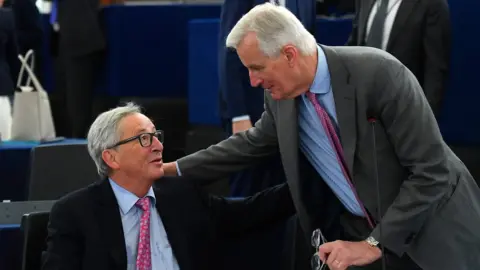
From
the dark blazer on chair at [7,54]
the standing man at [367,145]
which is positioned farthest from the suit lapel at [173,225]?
the dark blazer on chair at [7,54]

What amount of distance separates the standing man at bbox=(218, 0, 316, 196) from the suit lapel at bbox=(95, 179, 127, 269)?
3.57ft

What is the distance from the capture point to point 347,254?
2.71 meters

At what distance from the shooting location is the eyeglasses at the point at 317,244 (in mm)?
2840

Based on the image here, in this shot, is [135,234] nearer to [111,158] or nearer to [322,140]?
[111,158]

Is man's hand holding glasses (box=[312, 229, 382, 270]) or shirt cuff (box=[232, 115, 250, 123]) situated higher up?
shirt cuff (box=[232, 115, 250, 123])

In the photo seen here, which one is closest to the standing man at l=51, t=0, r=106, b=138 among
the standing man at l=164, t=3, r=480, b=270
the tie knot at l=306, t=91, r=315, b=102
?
the standing man at l=164, t=3, r=480, b=270

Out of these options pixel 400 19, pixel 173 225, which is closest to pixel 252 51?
pixel 173 225

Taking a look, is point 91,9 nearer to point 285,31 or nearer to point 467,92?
point 467,92

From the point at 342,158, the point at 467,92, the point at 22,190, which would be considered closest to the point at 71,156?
the point at 22,190

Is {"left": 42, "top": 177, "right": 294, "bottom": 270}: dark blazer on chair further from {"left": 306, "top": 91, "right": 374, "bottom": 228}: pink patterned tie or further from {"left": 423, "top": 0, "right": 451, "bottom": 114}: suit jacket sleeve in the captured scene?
{"left": 423, "top": 0, "right": 451, "bottom": 114}: suit jacket sleeve

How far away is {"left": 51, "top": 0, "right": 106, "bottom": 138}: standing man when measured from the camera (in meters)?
6.66

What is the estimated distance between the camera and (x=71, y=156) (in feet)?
13.7

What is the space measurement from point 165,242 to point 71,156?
3.61ft

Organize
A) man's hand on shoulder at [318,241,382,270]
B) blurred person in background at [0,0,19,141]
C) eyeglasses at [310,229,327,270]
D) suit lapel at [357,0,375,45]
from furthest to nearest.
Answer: blurred person in background at [0,0,19,141], suit lapel at [357,0,375,45], eyeglasses at [310,229,327,270], man's hand on shoulder at [318,241,382,270]
